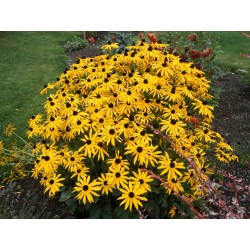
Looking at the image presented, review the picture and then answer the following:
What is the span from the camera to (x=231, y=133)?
4.43m

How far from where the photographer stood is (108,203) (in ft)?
8.55

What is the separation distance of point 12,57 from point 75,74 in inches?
194

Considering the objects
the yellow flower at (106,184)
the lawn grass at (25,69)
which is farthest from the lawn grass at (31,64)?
the yellow flower at (106,184)

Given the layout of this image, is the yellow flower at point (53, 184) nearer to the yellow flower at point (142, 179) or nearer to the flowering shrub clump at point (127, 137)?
the flowering shrub clump at point (127, 137)

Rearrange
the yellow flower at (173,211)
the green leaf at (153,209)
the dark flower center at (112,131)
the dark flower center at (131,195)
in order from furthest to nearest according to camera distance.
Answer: the yellow flower at (173,211), the green leaf at (153,209), the dark flower center at (112,131), the dark flower center at (131,195)

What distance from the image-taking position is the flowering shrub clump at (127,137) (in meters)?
2.36

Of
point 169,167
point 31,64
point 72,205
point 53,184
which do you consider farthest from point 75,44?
point 169,167

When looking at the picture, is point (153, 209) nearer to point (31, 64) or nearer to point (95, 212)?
point (95, 212)

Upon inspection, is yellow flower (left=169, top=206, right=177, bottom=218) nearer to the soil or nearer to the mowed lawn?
the soil

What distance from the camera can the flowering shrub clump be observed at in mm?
2355

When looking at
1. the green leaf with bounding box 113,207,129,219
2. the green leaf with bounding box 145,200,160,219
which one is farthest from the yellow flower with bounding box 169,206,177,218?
the green leaf with bounding box 113,207,129,219

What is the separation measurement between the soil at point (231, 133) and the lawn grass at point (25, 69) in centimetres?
63

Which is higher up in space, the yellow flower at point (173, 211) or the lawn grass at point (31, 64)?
the yellow flower at point (173, 211)

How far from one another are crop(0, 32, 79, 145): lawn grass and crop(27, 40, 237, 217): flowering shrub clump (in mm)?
1924
